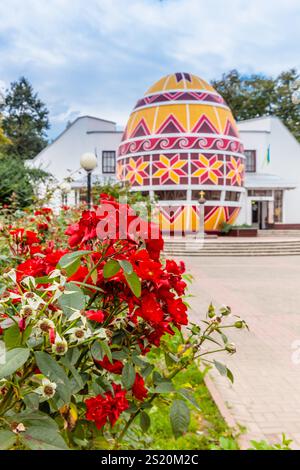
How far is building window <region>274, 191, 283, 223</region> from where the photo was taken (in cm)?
3150

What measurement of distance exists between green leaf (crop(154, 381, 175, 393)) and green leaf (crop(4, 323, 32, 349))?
1.36ft

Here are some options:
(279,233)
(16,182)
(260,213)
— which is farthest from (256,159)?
(16,182)

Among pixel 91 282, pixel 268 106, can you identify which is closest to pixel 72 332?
pixel 91 282

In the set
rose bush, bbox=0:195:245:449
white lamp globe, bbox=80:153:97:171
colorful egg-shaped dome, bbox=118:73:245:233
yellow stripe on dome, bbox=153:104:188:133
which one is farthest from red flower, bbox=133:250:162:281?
yellow stripe on dome, bbox=153:104:188:133

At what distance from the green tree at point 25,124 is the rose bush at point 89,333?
123 ft

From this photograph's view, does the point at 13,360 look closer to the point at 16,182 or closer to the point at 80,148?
the point at 16,182

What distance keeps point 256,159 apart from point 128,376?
1296 inches

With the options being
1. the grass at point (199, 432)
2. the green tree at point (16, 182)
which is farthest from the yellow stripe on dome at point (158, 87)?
the grass at point (199, 432)

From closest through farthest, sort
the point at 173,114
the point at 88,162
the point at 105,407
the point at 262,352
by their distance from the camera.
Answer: the point at 105,407
the point at 262,352
the point at 88,162
the point at 173,114

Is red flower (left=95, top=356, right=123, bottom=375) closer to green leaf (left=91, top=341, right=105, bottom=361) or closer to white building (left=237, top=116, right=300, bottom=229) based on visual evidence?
green leaf (left=91, top=341, right=105, bottom=361)

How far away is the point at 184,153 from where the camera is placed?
2398cm

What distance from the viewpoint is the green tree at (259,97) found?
3847 cm

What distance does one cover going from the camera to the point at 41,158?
99.8 feet
